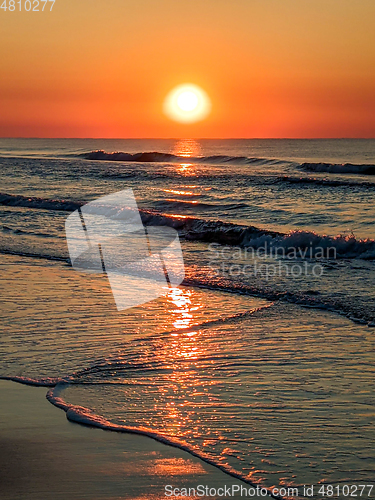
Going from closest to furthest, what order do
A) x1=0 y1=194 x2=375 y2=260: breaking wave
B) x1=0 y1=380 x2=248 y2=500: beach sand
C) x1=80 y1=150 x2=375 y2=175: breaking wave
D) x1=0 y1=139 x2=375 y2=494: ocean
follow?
1. x1=0 y1=380 x2=248 y2=500: beach sand
2. x1=0 y1=139 x2=375 y2=494: ocean
3. x1=0 y1=194 x2=375 y2=260: breaking wave
4. x1=80 y1=150 x2=375 y2=175: breaking wave

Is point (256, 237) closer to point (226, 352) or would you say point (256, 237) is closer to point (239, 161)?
point (226, 352)

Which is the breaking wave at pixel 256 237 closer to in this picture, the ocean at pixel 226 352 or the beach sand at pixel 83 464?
the ocean at pixel 226 352

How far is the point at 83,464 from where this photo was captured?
3.40 m

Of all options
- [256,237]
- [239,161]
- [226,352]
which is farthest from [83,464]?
[239,161]

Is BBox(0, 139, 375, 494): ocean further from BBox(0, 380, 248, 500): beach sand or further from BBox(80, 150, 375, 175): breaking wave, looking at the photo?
BBox(80, 150, 375, 175): breaking wave

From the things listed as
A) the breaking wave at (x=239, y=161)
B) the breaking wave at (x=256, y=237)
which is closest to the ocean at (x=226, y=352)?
the breaking wave at (x=256, y=237)

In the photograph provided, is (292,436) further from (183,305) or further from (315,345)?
(183,305)

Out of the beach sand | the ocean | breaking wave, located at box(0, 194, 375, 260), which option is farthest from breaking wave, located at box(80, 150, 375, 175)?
the beach sand

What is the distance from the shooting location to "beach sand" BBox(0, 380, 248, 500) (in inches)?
124

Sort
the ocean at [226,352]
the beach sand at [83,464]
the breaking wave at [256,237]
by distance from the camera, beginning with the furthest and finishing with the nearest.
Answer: the breaking wave at [256,237]
the ocean at [226,352]
the beach sand at [83,464]

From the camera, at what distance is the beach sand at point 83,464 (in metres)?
3.14

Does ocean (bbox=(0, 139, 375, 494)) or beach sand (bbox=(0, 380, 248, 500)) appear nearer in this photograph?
beach sand (bbox=(0, 380, 248, 500))

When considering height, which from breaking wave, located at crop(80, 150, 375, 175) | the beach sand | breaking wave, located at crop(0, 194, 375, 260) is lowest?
the beach sand

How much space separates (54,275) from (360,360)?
17.3 ft
